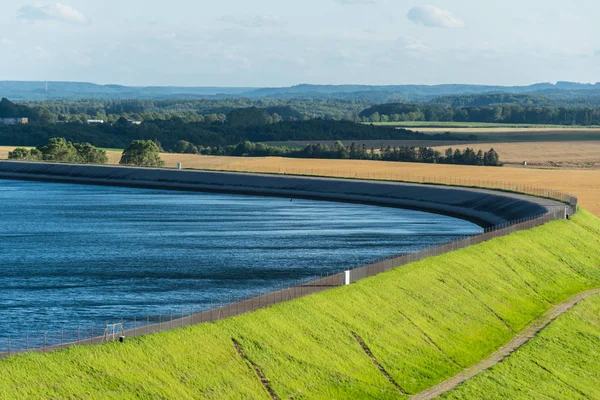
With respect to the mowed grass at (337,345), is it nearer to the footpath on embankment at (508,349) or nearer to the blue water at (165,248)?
the footpath on embankment at (508,349)

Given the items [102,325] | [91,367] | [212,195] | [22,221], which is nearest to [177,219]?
[22,221]

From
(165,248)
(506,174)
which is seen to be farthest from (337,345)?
(506,174)

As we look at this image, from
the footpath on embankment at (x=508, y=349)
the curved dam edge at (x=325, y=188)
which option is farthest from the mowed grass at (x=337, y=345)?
the curved dam edge at (x=325, y=188)

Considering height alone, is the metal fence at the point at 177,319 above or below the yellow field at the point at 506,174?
above

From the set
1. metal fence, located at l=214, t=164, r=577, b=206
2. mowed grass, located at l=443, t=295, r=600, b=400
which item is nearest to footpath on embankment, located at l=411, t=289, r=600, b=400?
mowed grass, located at l=443, t=295, r=600, b=400

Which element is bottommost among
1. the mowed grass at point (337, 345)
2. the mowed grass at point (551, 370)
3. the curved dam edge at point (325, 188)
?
the curved dam edge at point (325, 188)

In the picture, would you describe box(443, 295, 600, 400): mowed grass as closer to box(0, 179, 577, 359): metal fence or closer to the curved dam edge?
box(0, 179, 577, 359): metal fence

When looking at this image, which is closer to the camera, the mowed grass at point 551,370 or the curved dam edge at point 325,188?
the mowed grass at point 551,370
